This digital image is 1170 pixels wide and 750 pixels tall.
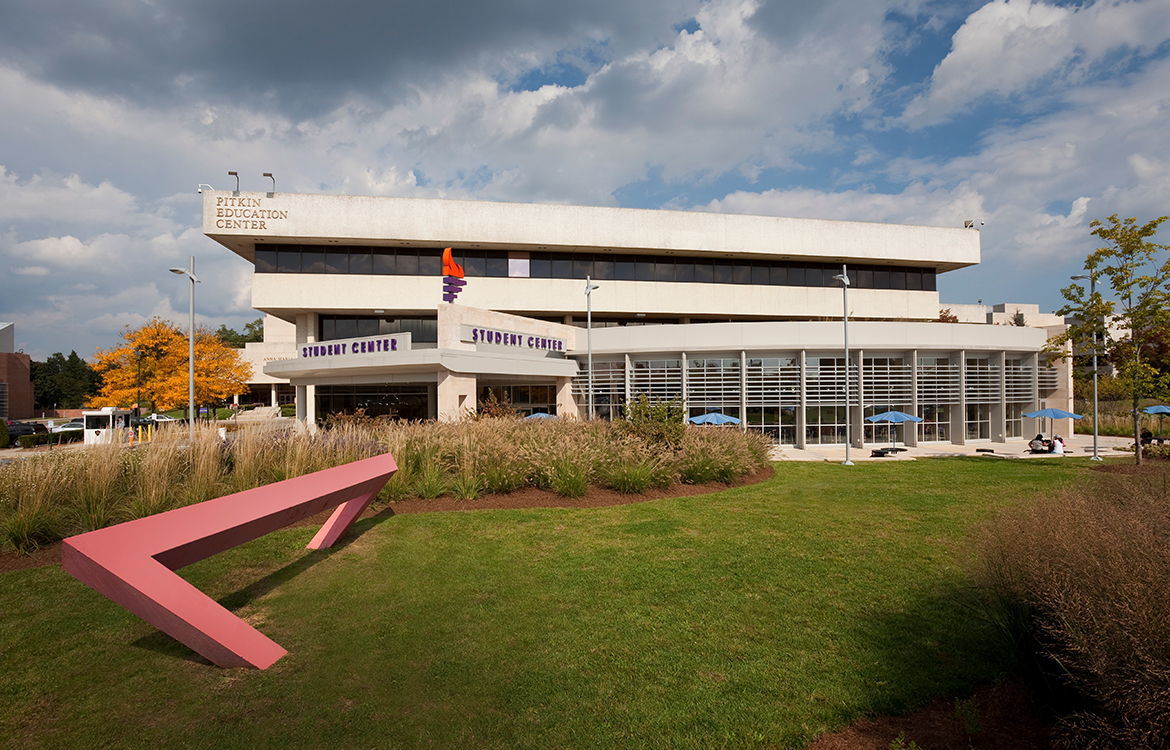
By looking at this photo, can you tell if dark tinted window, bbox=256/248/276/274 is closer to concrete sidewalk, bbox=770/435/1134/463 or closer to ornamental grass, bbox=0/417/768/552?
ornamental grass, bbox=0/417/768/552

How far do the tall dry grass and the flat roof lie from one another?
3155 cm

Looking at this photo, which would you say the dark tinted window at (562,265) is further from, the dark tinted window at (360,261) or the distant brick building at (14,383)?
the distant brick building at (14,383)

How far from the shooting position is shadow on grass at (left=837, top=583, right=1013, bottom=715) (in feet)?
13.1

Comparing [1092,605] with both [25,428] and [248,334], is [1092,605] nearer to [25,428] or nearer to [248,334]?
[25,428]

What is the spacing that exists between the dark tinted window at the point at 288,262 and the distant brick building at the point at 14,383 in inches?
1882

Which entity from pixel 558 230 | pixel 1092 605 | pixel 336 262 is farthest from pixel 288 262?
pixel 1092 605

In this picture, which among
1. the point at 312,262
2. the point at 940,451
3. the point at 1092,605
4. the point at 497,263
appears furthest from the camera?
the point at 497,263

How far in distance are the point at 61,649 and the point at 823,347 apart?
2496cm

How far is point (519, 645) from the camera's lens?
15.9ft

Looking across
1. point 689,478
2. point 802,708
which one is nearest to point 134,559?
point 802,708

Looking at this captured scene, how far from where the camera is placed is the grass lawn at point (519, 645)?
146 inches

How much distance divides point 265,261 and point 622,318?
21797 millimetres

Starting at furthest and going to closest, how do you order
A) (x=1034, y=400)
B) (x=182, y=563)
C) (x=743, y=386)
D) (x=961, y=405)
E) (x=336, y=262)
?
(x=336, y=262) < (x=1034, y=400) < (x=961, y=405) < (x=743, y=386) < (x=182, y=563)

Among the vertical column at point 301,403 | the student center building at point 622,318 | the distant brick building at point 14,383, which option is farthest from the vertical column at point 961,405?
the distant brick building at point 14,383
